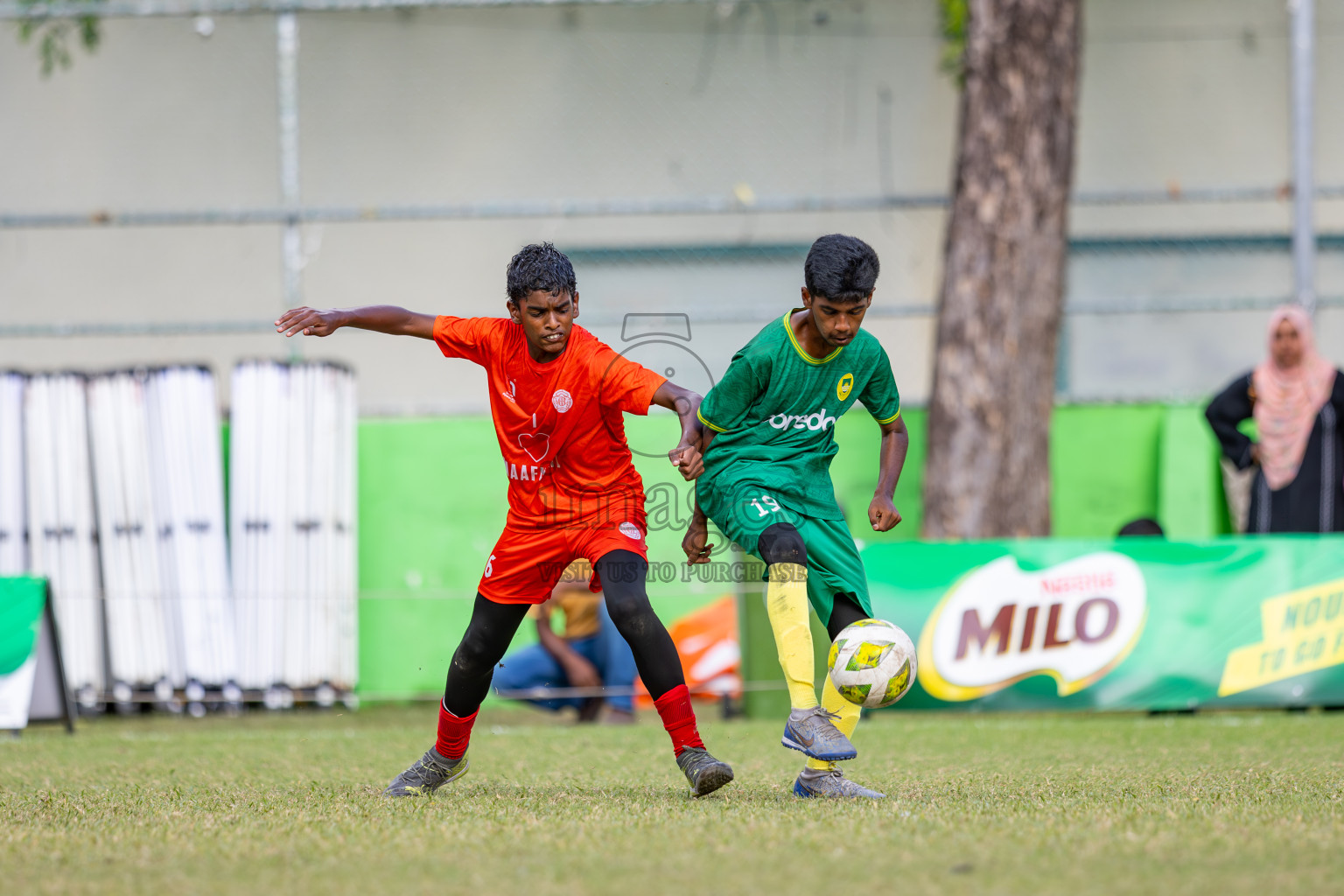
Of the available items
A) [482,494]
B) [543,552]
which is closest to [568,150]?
[482,494]

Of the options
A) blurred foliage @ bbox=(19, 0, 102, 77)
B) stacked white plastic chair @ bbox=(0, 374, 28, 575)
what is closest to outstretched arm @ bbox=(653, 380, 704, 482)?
stacked white plastic chair @ bbox=(0, 374, 28, 575)

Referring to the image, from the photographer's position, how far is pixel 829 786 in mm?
4418

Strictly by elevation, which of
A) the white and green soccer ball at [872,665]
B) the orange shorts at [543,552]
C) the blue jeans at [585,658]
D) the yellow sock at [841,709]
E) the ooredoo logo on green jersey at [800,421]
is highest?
the ooredoo logo on green jersey at [800,421]

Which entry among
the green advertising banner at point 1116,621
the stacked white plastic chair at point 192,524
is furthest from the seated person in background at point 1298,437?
the stacked white plastic chair at point 192,524

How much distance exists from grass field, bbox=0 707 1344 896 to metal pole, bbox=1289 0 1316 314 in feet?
14.5

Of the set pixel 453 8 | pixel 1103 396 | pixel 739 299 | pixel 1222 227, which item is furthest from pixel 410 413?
pixel 1222 227

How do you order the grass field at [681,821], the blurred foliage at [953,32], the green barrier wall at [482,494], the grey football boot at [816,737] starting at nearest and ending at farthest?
1. the grass field at [681,821]
2. the grey football boot at [816,737]
3. the green barrier wall at [482,494]
4. the blurred foliage at [953,32]

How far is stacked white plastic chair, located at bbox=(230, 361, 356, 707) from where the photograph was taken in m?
9.59

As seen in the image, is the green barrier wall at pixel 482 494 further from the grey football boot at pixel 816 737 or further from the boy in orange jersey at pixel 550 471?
the grey football boot at pixel 816 737

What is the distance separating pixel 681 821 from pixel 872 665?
2.88 feet

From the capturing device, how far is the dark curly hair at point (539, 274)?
4480 mm

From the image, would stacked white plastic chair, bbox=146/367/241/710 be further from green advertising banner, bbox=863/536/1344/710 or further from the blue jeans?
green advertising banner, bbox=863/536/1344/710

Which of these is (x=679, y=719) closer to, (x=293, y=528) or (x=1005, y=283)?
(x=293, y=528)

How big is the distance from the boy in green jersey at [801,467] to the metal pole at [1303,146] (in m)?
6.44
